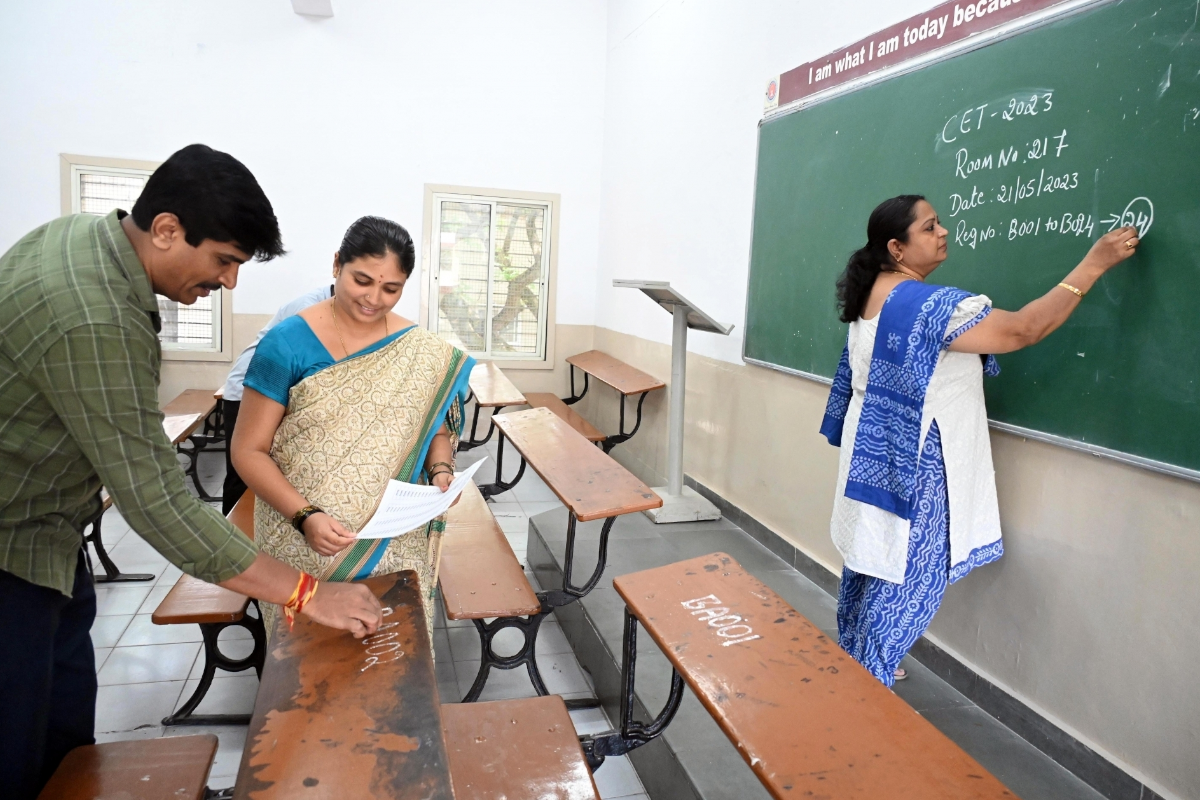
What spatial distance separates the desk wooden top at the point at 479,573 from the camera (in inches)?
88.6

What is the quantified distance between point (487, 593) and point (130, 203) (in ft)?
15.9

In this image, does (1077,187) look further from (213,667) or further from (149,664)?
(149,664)

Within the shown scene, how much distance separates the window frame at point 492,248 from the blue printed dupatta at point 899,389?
4.72 m

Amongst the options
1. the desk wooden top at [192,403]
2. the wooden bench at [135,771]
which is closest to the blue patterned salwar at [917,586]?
the wooden bench at [135,771]

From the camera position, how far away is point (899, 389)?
74.9 inches

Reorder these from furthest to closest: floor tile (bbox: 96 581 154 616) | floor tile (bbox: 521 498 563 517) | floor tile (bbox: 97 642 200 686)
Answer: floor tile (bbox: 521 498 563 517)
floor tile (bbox: 96 581 154 616)
floor tile (bbox: 97 642 200 686)

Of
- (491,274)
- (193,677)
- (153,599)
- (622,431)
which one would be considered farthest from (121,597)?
(491,274)

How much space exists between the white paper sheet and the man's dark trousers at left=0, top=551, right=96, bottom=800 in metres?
0.47

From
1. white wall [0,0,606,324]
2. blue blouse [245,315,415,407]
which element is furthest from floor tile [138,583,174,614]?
white wall [0,0,606,324]

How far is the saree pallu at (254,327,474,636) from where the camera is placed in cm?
166

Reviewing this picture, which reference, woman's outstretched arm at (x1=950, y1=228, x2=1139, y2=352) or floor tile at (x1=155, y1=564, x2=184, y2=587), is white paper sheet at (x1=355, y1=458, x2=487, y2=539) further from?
floor tile at (x1=155, y1=564, x2=184, y2=587)

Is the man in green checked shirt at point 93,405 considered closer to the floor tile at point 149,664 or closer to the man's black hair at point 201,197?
the man's black hair at point 201,197

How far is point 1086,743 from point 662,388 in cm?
317

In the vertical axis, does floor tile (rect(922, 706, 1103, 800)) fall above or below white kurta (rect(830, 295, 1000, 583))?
below
